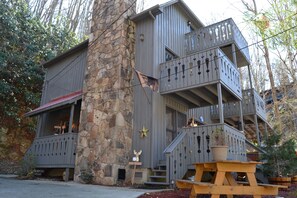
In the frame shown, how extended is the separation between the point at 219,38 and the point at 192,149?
5.03 m

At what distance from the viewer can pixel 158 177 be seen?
22.5ft

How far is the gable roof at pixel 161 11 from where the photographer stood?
8441 millimetres

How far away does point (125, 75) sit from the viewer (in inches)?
331

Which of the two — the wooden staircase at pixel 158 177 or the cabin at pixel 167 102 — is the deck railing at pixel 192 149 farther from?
the wooden staircase at pixel 158 177

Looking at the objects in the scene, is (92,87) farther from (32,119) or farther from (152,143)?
(32,119)

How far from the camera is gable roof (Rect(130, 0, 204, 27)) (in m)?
8.44

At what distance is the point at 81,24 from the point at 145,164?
20149 millimetres

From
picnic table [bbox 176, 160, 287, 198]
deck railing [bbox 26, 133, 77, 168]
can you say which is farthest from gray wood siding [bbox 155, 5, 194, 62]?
picnic table [bbox 176, 160, 287, 198]

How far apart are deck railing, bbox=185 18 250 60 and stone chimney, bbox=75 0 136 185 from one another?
293cm

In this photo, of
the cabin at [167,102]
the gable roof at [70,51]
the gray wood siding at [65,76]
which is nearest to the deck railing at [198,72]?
the cabin at [167,102]

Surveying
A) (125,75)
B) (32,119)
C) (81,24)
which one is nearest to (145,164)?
(125,75)

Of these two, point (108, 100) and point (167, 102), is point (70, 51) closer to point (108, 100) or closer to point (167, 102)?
point (108, 100)

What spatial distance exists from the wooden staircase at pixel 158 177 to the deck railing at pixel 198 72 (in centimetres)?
246

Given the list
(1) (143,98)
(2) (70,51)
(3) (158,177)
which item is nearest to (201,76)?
(1) (143,98)
